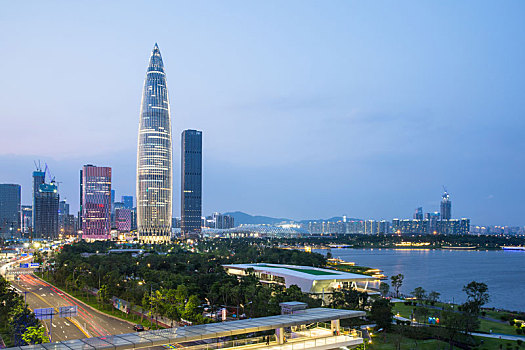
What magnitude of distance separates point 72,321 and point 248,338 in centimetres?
2693

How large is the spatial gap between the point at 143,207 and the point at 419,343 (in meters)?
166

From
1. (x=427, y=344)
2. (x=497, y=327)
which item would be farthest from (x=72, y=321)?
(x=497, y=327)

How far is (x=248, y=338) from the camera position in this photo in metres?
18.2

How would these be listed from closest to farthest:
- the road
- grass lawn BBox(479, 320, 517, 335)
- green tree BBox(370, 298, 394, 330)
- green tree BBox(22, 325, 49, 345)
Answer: green tree BBox(22, 325, 49, 345) → the road → green tree BBox(370, 298, 394, 330) → grass lawn BBox(479, 320, 517, 335)

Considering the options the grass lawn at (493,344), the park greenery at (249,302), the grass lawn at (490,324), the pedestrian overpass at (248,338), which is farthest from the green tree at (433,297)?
the pedestrian overpass at (248,338)

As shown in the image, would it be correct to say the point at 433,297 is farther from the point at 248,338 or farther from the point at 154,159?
the point at 154,159

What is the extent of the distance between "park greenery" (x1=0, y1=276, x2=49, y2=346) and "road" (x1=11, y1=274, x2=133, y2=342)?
135 centimetres

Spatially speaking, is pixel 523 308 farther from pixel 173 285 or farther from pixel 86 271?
pixel 86 271

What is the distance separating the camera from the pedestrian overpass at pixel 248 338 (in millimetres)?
15102

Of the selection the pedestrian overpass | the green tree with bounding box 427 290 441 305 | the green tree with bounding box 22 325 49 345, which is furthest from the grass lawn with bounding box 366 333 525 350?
the green tree with bounding box 22 325 49 345

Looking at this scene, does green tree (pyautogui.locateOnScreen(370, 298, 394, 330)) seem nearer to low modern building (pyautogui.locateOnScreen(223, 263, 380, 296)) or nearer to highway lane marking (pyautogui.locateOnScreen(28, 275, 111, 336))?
low modern building (pyautogui.locateOnScreen(223, 263, 380, 296))

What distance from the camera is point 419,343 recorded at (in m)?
35.0

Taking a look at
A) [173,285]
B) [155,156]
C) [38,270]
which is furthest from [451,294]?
[155,156]

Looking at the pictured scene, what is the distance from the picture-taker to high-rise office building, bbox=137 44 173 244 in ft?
591
